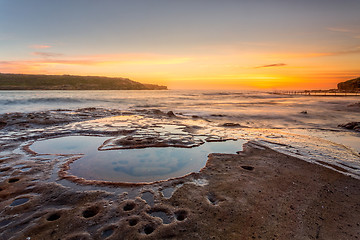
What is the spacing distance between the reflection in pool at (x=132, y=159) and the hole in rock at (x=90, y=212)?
1237 millimetres

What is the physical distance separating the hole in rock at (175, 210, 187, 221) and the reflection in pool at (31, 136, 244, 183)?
5.15 feet

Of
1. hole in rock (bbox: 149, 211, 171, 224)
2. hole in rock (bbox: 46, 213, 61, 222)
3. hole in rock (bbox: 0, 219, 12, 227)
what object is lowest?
hole in rock (bbox: 46, 213, 61, 222)

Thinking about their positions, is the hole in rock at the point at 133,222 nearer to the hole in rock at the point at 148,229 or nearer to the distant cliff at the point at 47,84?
the hole in rock at the point at 148,229

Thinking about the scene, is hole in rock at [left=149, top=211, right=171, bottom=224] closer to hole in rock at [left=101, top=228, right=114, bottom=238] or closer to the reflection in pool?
hole in rock at [left=101, top=228, right=114, bottom=238]

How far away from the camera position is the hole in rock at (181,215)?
11.8 ft

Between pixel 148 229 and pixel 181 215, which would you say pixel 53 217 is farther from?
pixel 181 215

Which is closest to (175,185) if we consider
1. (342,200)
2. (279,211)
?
(279,211)

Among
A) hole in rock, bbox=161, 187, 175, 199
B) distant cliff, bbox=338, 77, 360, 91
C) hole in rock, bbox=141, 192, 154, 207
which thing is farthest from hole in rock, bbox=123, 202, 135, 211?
distant cliff, bbox=338, 77, 360, 91

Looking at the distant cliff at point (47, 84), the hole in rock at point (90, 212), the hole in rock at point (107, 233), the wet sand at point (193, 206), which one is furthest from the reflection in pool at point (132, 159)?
the distant cliff at point (47, 84)

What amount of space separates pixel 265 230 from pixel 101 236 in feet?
9.36

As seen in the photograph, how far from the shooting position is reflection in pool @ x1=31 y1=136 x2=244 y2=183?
5.46m

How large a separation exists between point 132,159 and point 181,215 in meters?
3.53

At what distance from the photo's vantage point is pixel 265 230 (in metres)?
3.26

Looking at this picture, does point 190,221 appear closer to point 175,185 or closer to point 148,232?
point 148,232
